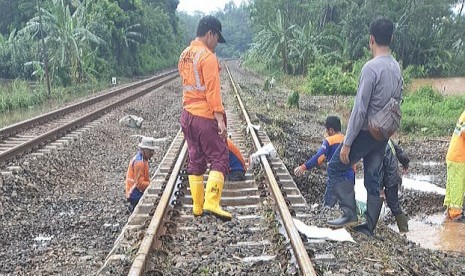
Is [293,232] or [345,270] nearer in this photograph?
[345,270]

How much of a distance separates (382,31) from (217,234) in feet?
7.44

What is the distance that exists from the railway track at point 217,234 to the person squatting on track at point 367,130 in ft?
1.60

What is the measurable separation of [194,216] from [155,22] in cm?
4465

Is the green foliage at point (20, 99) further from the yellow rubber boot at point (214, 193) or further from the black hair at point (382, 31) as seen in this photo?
the black hair at point (382, 31)

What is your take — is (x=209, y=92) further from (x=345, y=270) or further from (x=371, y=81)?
(x=345, y=270)

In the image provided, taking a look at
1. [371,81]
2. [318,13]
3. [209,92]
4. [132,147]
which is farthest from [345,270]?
[318,13]

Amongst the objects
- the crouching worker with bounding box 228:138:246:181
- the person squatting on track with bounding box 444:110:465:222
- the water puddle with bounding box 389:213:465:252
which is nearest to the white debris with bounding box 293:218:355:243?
the water puddle with bounding box 389:213:465:252

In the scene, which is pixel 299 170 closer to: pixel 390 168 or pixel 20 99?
pixel 390 168

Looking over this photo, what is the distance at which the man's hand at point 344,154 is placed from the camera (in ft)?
14.3

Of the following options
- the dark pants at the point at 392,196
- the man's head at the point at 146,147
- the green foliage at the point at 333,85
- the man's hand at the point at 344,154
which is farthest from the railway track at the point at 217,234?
the green foliage at the point at 333,85

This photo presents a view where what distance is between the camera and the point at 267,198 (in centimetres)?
523

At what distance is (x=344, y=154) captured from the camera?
14.4 feet

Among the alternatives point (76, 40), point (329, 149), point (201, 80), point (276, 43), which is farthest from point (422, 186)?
point (276, 43)

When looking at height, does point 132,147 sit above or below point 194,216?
below
